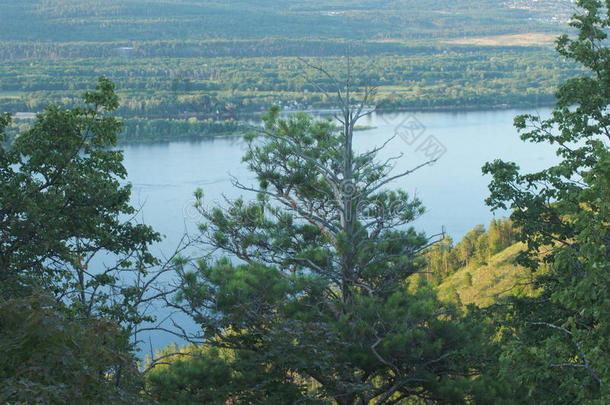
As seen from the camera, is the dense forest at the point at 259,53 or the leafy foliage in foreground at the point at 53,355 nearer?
the leafy foliage in foreground at the point at 53,355

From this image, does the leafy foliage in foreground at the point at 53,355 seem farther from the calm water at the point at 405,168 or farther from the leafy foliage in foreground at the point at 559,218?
the calm water at the point at 405,168

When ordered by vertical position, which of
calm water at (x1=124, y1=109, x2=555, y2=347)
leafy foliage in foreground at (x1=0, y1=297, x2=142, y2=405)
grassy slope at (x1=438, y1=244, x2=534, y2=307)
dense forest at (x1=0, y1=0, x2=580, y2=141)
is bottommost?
grassy slope at (x1=438, y1=244, x2=534, y2=307)

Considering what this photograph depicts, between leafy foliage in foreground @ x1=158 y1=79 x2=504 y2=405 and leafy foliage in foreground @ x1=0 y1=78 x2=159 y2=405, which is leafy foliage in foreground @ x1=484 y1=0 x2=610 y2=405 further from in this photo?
leafy foliage in foreground @ x1=0 y1=78 x2=159 y2=405

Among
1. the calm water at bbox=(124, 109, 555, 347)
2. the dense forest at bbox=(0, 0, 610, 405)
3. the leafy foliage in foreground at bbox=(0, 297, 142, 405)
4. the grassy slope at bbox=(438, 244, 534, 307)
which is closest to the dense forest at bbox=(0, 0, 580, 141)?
the calm water at bbox=(124, 109, 555, 347)

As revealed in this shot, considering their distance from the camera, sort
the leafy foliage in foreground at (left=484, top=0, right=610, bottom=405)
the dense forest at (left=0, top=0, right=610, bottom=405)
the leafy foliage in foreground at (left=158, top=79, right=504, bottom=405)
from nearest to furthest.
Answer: the leafy foliage in foreground at (left=484, top=0, right=610, bottom=405) → the dense forest at (left=0, top=0, right=610, bottom=405) → the leafy foliage in foreground at (left=158, top=79, right=504, bottom=405)

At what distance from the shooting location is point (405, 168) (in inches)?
1649

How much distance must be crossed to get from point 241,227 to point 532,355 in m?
5.79

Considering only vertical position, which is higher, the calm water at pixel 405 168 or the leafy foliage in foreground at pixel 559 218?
the leafy foliage in foreground at pixel 559 218

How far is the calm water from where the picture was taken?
33.4m

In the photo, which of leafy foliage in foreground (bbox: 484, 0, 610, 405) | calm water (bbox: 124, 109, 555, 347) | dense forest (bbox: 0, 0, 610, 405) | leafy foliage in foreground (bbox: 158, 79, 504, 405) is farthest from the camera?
calm water (bbox: 124, 109, 555, 347)

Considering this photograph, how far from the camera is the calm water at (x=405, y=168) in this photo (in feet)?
110

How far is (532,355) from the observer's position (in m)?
5.94

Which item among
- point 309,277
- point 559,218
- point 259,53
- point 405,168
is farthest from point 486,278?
point 259,53

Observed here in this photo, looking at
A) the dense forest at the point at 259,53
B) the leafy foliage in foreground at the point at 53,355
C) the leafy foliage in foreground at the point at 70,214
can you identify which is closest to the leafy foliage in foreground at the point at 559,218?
the leafy foliage in foreground at the point at 53,355
